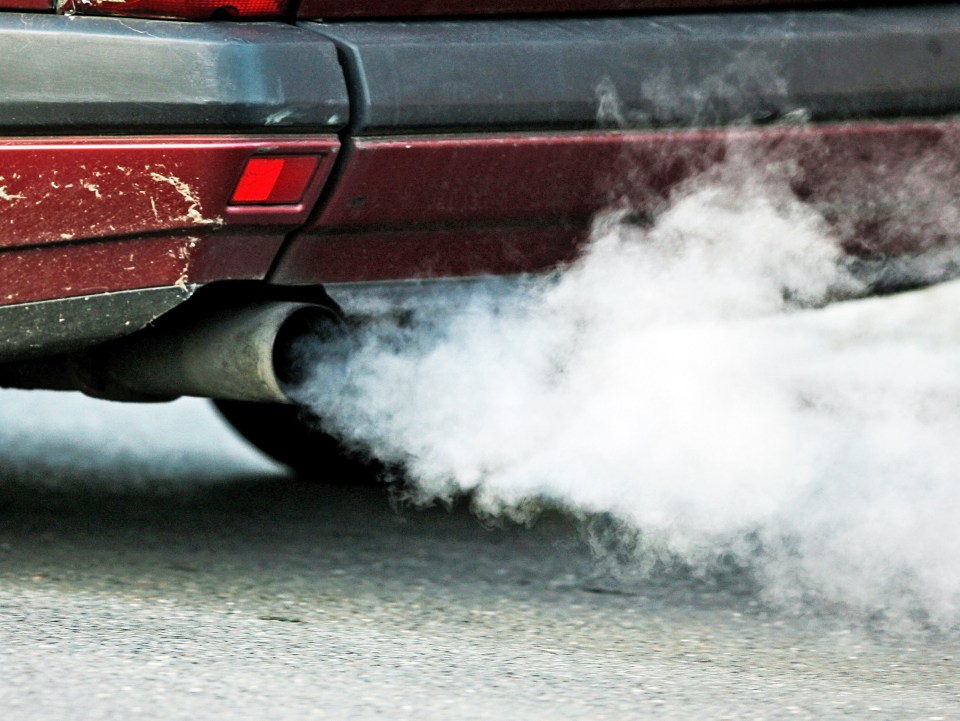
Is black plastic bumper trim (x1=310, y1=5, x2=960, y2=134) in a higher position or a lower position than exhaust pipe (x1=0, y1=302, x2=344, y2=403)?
higher

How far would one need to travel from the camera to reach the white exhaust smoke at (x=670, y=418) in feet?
8.79

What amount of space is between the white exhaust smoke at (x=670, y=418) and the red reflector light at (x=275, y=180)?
352 mm

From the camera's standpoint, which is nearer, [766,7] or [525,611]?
[525,611]

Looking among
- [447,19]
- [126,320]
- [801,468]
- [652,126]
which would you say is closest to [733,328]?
[801,468]

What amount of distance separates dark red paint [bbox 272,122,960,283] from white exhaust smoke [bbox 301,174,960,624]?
0.05 metres

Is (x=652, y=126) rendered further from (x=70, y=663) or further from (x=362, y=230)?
(x=70, y=663)

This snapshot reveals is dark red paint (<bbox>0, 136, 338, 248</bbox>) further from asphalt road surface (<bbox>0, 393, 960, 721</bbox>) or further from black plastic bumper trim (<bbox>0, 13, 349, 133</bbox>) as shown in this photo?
asphalt road surface (<bbox>0, 393, 960, 721</bbox>)

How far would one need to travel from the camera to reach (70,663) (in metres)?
2.09

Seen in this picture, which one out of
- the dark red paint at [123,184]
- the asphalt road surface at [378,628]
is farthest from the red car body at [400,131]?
the asphalt road surface at [378,628]

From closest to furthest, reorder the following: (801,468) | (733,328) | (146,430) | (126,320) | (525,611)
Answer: (126,320) < (525,611) < (801,468) < (733,328) < (146,430)

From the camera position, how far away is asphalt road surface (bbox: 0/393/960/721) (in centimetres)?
202

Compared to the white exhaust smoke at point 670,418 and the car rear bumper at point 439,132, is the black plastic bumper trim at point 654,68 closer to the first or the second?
the car rear bumper at point 439,132

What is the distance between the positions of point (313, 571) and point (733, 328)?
1.22 m

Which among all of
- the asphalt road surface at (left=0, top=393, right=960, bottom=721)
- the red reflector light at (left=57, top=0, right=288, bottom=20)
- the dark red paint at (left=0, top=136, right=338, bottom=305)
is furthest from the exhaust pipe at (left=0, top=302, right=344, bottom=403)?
the red reflector light at (left=57, top=0, right=288, bottom=20)
